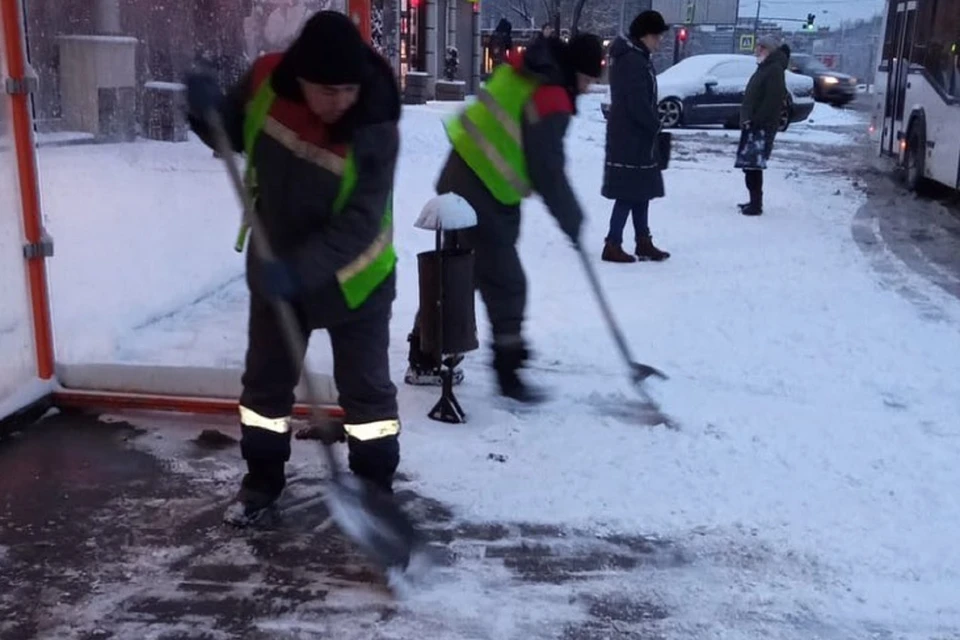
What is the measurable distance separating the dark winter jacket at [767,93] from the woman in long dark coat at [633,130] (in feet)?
8.28

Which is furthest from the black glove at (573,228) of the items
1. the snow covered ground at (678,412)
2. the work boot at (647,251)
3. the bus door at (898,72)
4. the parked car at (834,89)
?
the parked car at (834,89)

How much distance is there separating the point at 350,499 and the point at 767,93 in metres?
8.02

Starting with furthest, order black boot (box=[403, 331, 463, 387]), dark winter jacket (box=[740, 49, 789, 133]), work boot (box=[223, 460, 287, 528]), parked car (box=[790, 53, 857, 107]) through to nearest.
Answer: parked car (box=[790, 53, 857, 107])
dark winter jacket (box=[740, 49, 789, 133])
black boot (box=[403, 331, 463, 387])
work boot (box=[223, 460, 287, 528])

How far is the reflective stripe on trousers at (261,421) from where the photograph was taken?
361 centimetres

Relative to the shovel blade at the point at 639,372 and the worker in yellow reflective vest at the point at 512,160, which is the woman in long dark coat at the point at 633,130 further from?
the shovel blade at the point at 639,372

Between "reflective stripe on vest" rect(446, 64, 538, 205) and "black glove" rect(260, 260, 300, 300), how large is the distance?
1.69 m

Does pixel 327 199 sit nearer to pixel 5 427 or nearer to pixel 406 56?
pixel 5 427

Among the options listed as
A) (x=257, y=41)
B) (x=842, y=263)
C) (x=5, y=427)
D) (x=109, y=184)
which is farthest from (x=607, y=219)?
(x=5, y=427)

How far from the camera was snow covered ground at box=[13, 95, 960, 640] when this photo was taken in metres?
3.39

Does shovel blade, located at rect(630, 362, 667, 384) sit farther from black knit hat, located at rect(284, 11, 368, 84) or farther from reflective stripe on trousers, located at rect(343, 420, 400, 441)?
black knit hat, located at rect(284, 11, 368, 84)

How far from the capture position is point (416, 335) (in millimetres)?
5184

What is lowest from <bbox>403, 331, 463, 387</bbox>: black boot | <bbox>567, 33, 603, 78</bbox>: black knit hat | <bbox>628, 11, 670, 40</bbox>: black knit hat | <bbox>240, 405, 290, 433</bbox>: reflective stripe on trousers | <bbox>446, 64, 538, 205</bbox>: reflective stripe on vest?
<bbox>403, 331, 463, 387</bbox>: black boot

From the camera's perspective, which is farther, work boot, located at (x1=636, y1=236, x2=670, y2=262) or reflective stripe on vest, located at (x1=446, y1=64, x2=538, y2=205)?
work boot, located at (x1=636, y1=236, x2=670, y2=262)

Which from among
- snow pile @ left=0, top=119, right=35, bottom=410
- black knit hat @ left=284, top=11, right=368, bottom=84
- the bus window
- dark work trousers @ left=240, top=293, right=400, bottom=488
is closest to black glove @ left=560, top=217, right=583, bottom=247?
dark work trousers @ left=240, top=293, right=400, bottom=488
